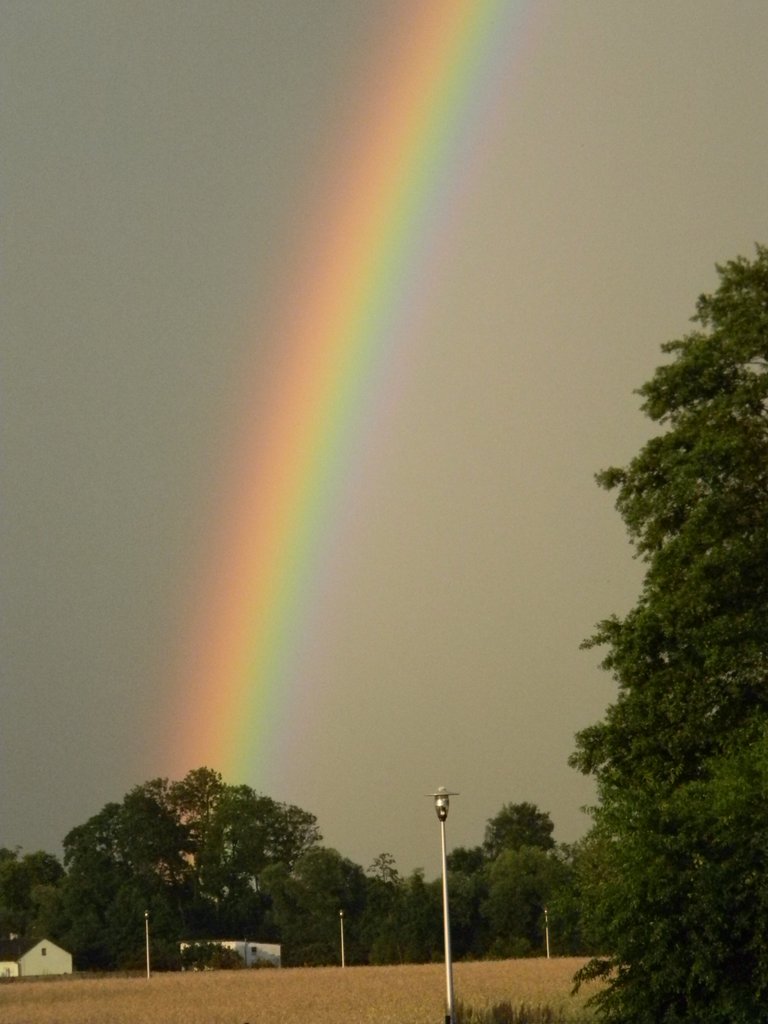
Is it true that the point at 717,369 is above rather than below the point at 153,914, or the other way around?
above

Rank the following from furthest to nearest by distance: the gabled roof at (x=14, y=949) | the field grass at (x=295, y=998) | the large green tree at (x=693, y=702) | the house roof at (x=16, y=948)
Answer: the gabled roof at (x=14, y=949) → the house roof at (x=16, y=948) → the field grass at (x=295, y=998) → the large green tree at (x=693, y=702)

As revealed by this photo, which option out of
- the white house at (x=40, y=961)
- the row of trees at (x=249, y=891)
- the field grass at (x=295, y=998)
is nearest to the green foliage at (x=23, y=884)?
the row of trees at (x=249, y=891)

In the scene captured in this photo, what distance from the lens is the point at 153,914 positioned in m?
127

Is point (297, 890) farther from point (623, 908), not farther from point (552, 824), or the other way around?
point (623, 908)

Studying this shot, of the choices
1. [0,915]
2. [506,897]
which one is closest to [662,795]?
[506,897]

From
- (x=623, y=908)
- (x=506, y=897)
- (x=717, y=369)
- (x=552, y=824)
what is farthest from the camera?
(x=552, y=824)

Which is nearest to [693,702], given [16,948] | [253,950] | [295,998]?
[295,998]

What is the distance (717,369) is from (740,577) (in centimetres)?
515

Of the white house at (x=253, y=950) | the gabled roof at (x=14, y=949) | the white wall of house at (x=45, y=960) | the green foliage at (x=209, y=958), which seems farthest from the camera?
the gabled roof at (x=14, y=949)

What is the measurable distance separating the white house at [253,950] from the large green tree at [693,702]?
90734 mm

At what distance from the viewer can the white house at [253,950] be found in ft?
402

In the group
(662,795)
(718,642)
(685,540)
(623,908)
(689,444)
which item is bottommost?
(623,908)

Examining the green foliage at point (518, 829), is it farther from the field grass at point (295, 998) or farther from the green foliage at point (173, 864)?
the field grass at point (295, 998)

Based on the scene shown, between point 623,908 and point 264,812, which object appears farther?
point 264,812
